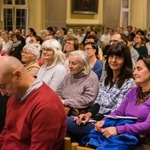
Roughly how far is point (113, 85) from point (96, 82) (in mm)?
378

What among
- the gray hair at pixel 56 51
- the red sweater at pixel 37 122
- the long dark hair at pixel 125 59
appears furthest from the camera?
the gray hair at pixel 56 51

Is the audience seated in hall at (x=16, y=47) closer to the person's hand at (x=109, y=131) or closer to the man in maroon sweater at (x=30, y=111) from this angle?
the person's hand at (x=109, y=131)

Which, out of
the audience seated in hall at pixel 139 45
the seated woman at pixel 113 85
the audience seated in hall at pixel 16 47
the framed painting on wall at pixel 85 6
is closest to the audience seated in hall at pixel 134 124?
the seated woman at pixel 113 85

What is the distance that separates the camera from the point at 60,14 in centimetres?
1579

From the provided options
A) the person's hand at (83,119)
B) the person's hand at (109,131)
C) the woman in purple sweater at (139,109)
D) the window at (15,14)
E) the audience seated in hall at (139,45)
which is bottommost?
the person's hand at (83,119)

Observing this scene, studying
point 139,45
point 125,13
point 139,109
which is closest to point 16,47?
point 139,45

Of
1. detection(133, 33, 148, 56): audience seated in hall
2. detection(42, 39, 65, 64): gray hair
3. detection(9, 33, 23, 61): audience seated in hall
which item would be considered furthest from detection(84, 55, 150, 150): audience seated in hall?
detection(9, 33, 23, 61): audience seated in hall

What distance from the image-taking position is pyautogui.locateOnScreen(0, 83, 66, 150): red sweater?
225 centimetres

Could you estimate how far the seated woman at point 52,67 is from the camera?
4.63 meters

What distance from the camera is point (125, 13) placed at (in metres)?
20.3

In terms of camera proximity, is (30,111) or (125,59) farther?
(125,59)

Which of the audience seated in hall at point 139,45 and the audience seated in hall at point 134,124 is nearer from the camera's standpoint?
the audience seated in hall at point 134,124

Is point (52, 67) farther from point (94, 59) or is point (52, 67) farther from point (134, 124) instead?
point (134, 124)

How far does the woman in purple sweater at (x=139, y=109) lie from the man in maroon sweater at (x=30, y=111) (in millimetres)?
592
